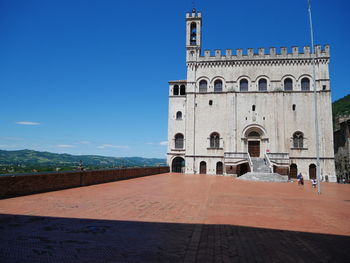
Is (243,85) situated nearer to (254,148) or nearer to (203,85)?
(203,85)

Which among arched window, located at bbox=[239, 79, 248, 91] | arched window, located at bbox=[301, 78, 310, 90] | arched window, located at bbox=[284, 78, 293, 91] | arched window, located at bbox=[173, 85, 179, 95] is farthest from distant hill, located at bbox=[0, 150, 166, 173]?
arched window, located at bbox=[301, 78, 310, 90]

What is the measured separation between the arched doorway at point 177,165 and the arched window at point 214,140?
597 cm

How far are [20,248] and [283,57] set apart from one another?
36.9m

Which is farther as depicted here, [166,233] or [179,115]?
[179,115]

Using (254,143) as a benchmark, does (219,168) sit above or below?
below

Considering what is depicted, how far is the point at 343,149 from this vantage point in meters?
36.9

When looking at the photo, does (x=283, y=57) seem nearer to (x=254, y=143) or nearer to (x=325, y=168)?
(x=254, y=143)

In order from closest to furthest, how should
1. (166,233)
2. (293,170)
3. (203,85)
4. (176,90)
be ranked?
(166,233) < (293,170) < (203,85) < (176,90)

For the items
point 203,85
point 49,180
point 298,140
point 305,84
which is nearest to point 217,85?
point 203,85

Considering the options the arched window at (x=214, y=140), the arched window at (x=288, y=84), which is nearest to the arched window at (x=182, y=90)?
the arched window at (x=214, y=140)

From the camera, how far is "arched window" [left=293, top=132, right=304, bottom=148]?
1286 inches

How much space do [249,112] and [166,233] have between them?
3053cm

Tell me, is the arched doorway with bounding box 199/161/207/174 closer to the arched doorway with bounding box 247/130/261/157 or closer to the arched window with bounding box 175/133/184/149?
the arched window with bounding box 175/133/184/149

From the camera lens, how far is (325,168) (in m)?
31.5
